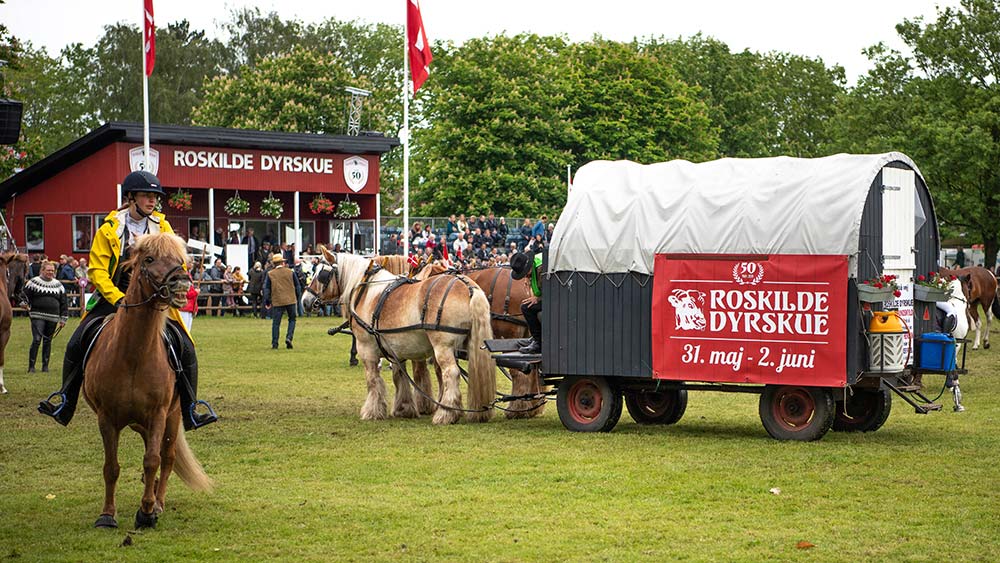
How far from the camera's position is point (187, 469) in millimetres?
9648

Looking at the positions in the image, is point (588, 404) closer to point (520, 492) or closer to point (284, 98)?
point (520, 492)

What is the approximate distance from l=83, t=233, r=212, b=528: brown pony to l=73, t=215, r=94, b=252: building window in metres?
36.2

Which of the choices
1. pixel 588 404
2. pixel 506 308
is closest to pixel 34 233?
pixel 506 308

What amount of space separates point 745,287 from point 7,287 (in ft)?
39.9

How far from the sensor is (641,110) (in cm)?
6384

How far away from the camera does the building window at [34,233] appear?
Result: 44562 mm

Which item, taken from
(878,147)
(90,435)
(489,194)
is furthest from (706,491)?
(489,194)

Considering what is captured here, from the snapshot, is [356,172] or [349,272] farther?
[356,172]

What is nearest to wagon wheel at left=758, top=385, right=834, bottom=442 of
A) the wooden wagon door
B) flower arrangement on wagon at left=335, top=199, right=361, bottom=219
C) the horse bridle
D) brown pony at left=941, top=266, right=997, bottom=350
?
the wooden wagon door

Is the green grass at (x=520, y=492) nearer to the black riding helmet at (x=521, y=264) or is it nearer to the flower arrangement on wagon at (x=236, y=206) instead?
the black riding helmet at (x=521, y=264)

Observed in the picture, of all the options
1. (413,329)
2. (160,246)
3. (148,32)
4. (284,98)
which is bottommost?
(413,329)

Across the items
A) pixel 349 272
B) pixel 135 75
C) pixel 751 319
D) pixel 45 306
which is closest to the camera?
pixel 751 319

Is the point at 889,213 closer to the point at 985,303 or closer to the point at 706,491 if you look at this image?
the point at 706,491

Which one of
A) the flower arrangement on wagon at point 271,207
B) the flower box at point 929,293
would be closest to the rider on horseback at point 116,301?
the flower box at point 929,293
